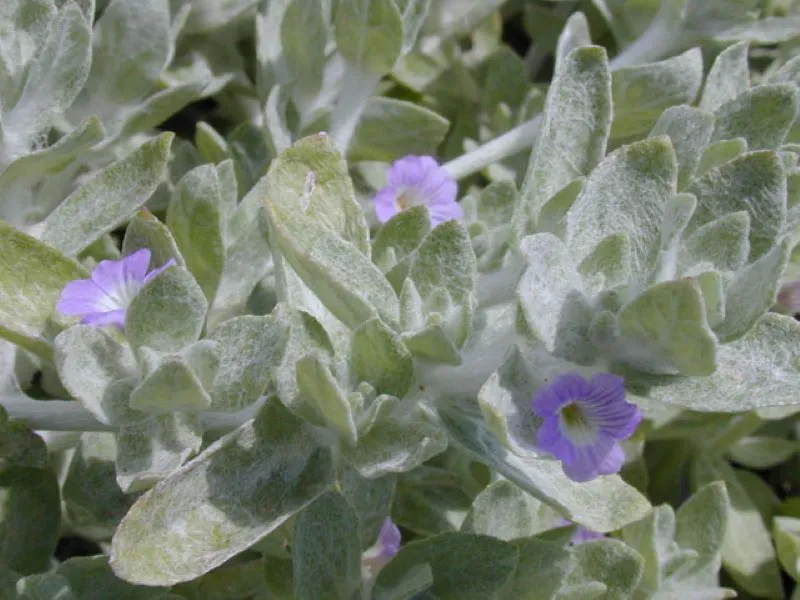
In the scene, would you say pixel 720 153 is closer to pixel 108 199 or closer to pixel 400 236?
pixel 400 236

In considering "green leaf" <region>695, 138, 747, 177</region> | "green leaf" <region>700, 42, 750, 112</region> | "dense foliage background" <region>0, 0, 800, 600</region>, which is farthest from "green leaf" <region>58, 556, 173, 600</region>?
"green leaf" <region>700, 42, 750, 112</region>

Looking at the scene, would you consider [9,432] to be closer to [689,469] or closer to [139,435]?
[139,435]

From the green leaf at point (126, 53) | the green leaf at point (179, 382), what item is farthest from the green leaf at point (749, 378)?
the green leaf at point (126, 53)

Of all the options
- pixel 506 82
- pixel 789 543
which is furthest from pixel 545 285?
pixel 506 82

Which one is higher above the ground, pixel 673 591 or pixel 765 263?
pixel 765 263

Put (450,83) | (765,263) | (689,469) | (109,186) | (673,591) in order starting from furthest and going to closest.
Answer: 1. (450,83)
2. (689,469)
3. (673,591)
4. (109,186)
5. (765,263)

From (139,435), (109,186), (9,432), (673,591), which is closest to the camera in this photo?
(139,435)

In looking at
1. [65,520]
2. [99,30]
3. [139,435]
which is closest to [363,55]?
[99,30]

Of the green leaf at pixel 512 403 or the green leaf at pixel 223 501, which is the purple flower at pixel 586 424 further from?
the green leaf at pixel 223 501
